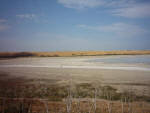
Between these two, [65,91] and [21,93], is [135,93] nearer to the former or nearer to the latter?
[65,91]

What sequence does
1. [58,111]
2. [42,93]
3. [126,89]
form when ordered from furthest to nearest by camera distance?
1. [126,89]
2. [42,93]
3. [58,111]

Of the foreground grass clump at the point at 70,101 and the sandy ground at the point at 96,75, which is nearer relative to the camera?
the foreground grass clump at the point at 70,101

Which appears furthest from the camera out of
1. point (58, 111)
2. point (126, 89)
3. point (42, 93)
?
point (126, 89)

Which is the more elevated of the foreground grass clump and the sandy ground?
the sandy ground

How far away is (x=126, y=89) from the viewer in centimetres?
866

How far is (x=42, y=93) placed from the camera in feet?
26.3

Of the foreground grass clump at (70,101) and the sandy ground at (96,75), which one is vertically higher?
the sandy ground at (96,75)

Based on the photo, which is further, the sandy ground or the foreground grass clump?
the sandy ground

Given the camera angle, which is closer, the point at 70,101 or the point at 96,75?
the point at 70,101

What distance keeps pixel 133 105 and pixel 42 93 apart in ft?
14.7

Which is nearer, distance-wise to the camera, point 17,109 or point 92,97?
point 17,109

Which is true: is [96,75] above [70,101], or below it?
below

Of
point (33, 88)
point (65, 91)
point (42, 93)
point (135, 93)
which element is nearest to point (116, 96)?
point (135, 93)

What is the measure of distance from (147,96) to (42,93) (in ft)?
17.5
